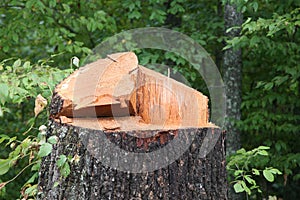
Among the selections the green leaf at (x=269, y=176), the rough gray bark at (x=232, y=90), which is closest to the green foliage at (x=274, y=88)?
the rough gray bark at (x=232, y=90)

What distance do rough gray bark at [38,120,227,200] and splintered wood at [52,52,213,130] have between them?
68mm

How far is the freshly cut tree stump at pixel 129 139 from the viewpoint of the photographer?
2.20 m

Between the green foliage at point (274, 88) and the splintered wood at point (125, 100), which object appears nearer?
the splintered wood at point (125, 100)

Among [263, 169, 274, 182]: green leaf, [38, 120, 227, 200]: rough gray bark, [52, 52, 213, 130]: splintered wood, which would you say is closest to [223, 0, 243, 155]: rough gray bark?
[263, 169, 274, 182]: green leaf

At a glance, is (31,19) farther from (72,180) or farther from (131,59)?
(72,180)

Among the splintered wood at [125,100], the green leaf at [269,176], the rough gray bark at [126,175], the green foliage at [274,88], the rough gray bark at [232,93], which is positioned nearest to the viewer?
the rough gray bark at [126,175]

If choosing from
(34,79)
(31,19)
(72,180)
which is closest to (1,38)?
(31,19)

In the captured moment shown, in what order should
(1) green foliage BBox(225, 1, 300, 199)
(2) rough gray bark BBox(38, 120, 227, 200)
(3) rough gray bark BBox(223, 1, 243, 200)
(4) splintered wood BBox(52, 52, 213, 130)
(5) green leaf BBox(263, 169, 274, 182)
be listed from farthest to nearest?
1. (3) rough gray bark BBox(223, 1, 243, 200)
2. (1) green foliage BBox(225, 1, 300, 199)
3. (5) green leaf BBox(263, 169, 274, 182)
4. (4) splintered wood BBox(52, 52, 213, 130)
5. (2) rough gray bark BBox(38, 120, 227, 200)

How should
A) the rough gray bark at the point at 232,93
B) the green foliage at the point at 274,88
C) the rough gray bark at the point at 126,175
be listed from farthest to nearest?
the rough gray bark at the point at 232,93 → the green foliage at the point at 274,88 → the rough gray bark at the point at 126,175

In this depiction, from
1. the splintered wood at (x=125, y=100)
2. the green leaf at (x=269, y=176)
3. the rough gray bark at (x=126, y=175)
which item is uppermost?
the splintered wood at (x=125, y=100)

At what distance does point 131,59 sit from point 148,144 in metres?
0.53

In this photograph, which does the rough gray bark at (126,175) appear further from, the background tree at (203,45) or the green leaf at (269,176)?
the background tree at (203,45)

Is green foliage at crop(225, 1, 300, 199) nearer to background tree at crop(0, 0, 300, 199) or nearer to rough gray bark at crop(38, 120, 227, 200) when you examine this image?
background tree at crop(0, 0, 300, 199)

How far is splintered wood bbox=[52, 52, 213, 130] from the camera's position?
2334 mm
